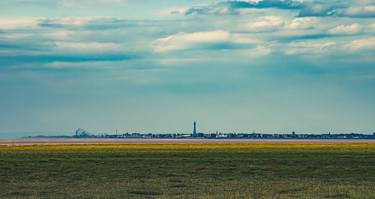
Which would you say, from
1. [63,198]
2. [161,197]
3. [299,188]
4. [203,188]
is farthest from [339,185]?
[63,198]

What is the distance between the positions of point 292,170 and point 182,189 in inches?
614

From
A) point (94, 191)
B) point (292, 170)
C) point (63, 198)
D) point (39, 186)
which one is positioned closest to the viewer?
point (63, 198)

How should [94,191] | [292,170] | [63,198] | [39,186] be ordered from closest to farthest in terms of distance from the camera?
[63,198], [94,191], [39,186], [292,170]

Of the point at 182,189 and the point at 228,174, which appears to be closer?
the point at 182,189

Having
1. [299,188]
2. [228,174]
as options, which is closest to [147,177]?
[228,174]

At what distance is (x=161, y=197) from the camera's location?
2836cm

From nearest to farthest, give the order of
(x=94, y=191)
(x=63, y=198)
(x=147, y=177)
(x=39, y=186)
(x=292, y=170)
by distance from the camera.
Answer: (x=63, y=198) < (x=94, y=191) < (x=39, y=186) < (x=147, y=177) < (x=292, y=170)

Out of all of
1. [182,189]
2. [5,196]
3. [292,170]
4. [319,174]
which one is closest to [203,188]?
[182,189]

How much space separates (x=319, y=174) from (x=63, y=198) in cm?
1862

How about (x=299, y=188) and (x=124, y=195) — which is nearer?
(x=124, y=195)

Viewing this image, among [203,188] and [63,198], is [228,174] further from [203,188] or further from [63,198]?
[63,198]

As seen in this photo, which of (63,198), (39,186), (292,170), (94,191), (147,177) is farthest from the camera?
(292,170)

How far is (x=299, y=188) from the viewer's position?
105 ft

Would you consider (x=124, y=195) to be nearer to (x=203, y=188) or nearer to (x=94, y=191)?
(x=94, y=191)
